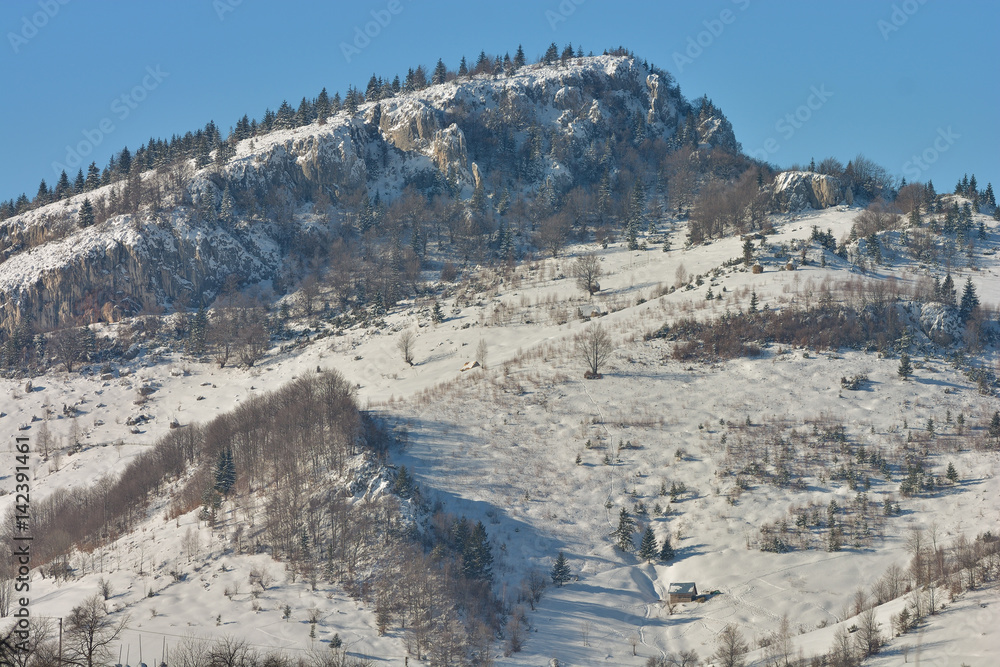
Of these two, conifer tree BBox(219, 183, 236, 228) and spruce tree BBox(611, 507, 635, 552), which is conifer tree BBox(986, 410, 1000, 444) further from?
conifer tree BBox(219, 183, 236, 228)

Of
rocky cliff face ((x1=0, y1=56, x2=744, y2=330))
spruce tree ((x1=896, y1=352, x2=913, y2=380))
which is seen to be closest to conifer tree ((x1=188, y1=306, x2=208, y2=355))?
rocky cliff face ((x1=0, y1=56, x2=744, y2=330))

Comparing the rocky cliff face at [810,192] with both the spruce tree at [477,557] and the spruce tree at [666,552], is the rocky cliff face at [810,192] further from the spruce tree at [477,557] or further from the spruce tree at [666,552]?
the spruce tree at [477,557]

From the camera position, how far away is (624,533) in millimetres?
60969

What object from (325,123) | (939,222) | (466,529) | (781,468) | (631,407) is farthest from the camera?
(325,123)

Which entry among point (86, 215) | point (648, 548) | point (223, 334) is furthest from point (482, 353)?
point (86, 215)

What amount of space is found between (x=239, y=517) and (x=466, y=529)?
18.1 meters

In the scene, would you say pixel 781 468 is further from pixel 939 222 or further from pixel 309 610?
pixel 939 222

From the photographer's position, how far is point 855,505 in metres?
61.5

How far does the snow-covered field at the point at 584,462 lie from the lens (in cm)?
4931

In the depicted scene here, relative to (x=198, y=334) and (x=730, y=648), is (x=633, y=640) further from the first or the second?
(x=198, y=334)

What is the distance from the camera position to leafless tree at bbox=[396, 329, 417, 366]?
4082 inches

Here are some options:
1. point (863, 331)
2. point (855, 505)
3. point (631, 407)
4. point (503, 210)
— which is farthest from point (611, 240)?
point (855, 505)

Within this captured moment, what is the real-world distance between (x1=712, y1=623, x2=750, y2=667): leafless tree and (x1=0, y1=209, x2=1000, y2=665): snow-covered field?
2.18ft

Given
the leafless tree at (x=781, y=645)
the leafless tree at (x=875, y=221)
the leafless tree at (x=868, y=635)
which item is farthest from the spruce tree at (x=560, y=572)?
the leafless tree at (x=875, y=221)
